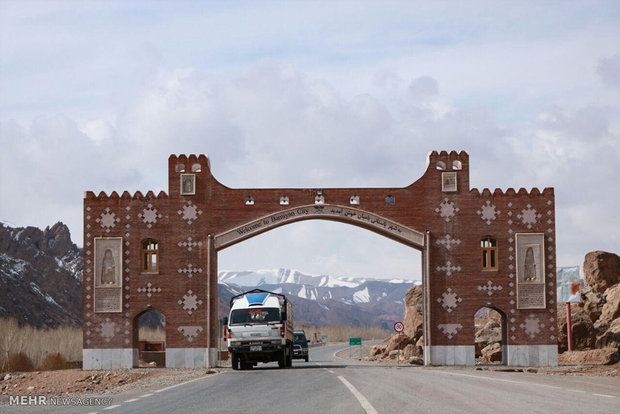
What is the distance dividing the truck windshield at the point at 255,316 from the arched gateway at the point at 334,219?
5752 millimetres

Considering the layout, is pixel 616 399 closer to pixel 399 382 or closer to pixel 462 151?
pixel 399 382

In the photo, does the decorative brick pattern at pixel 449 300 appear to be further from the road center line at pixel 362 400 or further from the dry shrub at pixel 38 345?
the dry shrub at pixel 38 345

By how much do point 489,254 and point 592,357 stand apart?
717 cm

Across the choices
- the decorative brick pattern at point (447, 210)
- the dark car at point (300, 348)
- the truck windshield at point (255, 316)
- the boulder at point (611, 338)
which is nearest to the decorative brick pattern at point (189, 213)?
the truck windshield at point (255, 316)

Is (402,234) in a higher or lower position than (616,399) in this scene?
higher

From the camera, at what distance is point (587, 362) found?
147 ft

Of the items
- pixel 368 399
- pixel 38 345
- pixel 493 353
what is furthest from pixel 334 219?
pixel 38 345

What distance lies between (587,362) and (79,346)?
39.1m

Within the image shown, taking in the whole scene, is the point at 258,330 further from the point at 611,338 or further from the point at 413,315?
the point at 413,315

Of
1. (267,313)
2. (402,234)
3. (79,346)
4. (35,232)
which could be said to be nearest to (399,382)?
(267,313)

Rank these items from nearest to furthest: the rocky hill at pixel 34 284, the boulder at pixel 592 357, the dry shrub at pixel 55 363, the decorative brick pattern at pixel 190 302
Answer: the boulder at pixel 592 357
the decorative brick pattern at pixel 190 302
the dry shrub at pixel 55 363
the rocky hill at pixel 34 284

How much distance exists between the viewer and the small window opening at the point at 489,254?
44.7 m

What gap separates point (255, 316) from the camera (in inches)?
1521

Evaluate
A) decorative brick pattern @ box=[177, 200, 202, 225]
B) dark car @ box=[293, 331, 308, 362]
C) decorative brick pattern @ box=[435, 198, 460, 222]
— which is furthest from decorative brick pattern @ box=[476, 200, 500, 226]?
dark car @ box=[293, 331, 308, 362]
